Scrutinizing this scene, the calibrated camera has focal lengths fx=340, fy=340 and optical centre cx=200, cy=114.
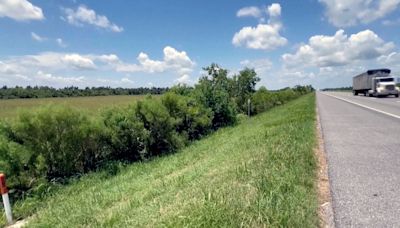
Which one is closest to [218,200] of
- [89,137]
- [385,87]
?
[89,137]

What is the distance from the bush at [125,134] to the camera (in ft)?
38.8

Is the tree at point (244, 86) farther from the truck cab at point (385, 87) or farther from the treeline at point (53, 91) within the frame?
the treeline at point (53, 91)

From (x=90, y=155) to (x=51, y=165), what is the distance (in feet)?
5.52

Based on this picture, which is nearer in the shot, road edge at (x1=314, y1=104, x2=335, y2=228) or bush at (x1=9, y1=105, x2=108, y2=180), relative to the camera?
road edge at (x1=314, y1=104, x2=335, y2=228)

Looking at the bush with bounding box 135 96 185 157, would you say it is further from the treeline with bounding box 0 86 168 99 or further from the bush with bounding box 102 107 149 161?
the treeline with bounding box 0 86 168 99

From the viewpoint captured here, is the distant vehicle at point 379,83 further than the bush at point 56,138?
Yes

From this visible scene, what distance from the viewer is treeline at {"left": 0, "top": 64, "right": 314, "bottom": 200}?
902 centimetres

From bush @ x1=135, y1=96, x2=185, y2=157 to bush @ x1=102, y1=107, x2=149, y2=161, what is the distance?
31 centimetres

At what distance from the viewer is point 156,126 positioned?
43.4ft

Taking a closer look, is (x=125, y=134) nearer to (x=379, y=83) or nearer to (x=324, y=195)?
(x=324, y=195)

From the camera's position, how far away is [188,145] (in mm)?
14906

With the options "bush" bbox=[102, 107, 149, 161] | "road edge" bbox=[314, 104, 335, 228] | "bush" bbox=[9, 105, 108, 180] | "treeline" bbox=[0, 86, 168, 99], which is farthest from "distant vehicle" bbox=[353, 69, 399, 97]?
"treeline" bbox=[0, 86, 168, 99]

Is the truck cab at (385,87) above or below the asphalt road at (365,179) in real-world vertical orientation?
above

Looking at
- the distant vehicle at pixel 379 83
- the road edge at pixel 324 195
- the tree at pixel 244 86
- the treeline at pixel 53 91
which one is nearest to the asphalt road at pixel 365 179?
the road edge at pixel 324 195
